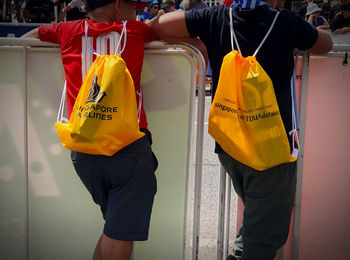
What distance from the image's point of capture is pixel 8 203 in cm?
284

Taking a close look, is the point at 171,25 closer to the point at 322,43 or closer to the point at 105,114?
the point at 105,114

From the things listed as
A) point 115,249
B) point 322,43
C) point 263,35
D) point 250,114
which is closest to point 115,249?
point 115,249

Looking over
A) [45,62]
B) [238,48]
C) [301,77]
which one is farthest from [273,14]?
[45,62]

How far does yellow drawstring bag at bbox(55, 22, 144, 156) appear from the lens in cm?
202

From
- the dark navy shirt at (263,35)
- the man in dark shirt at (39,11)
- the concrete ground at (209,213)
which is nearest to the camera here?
the dark navy shirt at (263,35)

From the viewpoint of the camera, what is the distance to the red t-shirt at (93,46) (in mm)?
2221

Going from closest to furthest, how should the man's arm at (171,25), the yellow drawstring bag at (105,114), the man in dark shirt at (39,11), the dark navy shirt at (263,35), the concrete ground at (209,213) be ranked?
the yellow drawstring bag at (105,114), the dark navy shirt at (263,35), the man's arm at (171,25), the concrete ground at (209,213), the man in dark shirt at (39,11)

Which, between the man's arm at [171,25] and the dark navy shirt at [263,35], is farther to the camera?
the man's arm at [171,25]

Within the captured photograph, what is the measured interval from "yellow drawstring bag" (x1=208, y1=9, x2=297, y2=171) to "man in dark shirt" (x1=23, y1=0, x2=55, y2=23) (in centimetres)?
1018

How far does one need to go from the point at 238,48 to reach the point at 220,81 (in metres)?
0.19

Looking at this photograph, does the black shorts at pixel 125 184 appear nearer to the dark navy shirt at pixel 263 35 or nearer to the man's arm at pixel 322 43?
the dark navy shirt at pixel 263 35

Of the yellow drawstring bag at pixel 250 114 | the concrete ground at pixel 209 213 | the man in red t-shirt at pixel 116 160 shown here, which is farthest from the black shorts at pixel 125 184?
the concrete ground at pixel 209 213

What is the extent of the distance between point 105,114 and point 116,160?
0.23m

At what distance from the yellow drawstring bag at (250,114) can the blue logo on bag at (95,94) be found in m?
0.57
